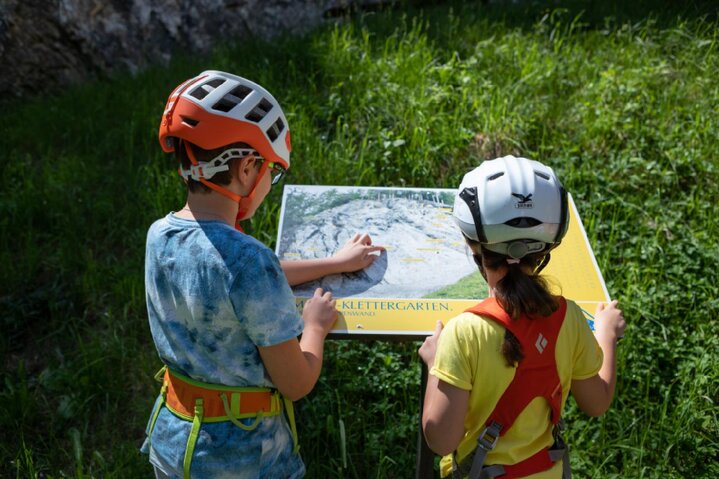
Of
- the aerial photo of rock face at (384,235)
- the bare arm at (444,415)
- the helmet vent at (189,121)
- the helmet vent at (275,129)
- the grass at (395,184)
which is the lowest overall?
the grass at (395,184)

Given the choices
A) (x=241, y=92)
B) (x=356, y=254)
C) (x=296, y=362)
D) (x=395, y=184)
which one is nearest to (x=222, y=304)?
(x=296, y=362)

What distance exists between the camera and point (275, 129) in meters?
1.99

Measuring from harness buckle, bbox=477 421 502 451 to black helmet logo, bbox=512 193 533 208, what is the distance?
→ 0.58 meters

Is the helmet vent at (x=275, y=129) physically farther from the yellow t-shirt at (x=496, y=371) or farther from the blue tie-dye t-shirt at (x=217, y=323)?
the yellow t-shirt at (x=496, y=371)

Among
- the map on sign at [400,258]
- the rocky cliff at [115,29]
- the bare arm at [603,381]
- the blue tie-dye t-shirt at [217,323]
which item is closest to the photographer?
the blue tie-dye t-shirt at [217,323]

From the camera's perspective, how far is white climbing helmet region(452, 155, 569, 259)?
191 cm

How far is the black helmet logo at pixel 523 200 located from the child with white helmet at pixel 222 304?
0.66 metres

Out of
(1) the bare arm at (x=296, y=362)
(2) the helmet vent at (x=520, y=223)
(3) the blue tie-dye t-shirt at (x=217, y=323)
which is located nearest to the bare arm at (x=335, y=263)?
(1) the bare arm at (x=296, y=362)

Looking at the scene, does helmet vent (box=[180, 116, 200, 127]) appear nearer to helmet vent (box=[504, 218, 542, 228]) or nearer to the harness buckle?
helmet vent (box=[504, 218, 542, 228])

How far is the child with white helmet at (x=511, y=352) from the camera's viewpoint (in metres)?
1.81

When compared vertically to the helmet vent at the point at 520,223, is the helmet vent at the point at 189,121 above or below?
above

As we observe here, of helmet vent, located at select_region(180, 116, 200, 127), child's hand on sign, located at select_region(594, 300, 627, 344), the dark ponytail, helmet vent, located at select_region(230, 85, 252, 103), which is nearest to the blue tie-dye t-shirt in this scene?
helmet vent, located at select_region(180, 116, 200, 127)

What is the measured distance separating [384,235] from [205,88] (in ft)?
3.42

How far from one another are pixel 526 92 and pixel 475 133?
0.57 meters
